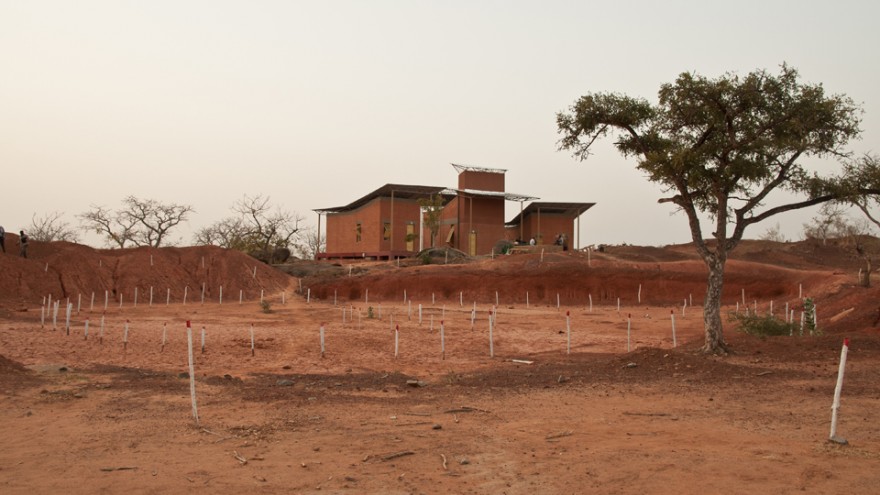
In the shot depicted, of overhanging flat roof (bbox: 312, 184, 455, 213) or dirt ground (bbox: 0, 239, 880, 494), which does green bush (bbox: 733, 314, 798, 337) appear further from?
overhanging flat roof (bbox: 312, 184, 455, 213)

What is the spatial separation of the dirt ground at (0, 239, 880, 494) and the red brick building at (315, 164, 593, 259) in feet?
88.8

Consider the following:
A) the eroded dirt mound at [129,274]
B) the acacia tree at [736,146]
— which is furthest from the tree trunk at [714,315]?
the eroded dirt mound at [129,274]

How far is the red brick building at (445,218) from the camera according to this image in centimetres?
5012

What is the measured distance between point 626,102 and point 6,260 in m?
32.9

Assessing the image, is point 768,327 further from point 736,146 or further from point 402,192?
point 402,192

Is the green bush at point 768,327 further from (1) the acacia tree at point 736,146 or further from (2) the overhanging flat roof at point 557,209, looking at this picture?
(2) the overhanging flat roof at point 557,209

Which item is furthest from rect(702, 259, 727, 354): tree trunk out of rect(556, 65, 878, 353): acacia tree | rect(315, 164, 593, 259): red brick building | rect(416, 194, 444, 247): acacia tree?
rect(416, 194, 444, 247): acacia tree

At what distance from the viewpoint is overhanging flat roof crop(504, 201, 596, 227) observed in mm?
52031

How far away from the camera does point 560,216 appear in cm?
5409

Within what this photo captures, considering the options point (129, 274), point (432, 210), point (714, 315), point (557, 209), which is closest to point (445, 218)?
point (432, 210)

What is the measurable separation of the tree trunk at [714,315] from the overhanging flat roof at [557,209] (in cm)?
3671

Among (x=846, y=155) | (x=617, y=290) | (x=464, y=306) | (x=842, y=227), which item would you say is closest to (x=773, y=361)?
(x=846, y=155)

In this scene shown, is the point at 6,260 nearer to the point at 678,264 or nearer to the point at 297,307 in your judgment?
the point at 297,307

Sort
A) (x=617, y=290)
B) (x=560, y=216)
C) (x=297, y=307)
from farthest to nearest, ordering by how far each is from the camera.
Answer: (x=560, y=216), (x=617, y=290), (x=297, y=307)
